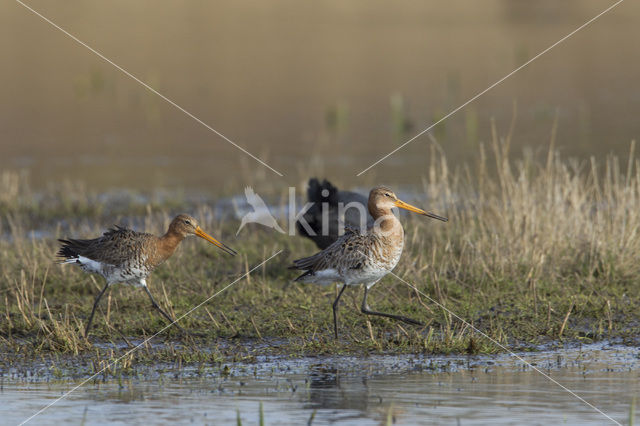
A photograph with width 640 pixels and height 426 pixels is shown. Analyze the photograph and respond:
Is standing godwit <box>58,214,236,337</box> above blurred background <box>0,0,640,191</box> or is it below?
below

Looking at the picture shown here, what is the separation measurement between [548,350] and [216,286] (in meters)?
3.29

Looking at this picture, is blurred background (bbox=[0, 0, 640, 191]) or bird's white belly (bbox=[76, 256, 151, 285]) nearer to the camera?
bird's white belly (bbox=[76, 256, 151, 285])

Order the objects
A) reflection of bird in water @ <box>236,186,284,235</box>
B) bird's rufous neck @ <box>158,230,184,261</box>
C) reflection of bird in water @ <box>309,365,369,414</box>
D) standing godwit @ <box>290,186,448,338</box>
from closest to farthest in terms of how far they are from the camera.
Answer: reflection of bird in water @ <box>309,365,369,414</box>
standing godwit @ <box>290,186,448,338</box>
bird's rufous neck @ <box>158,230,184,261</box>
reflection of bird in water @ <box>236,186,284,235</box>

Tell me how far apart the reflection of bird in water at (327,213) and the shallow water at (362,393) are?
107 inches

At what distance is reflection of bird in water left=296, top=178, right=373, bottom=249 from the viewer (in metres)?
10.0

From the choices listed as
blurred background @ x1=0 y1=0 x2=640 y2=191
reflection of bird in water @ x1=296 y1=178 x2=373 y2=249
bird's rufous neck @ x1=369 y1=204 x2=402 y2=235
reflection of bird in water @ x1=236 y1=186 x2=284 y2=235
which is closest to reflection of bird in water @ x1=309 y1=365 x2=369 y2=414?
bird's rufous neck @ x1=369 y1=204 x2=402 y2=235

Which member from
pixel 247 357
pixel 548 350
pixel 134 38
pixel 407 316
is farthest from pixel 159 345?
pixel 134 38

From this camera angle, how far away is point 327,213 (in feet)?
33.1

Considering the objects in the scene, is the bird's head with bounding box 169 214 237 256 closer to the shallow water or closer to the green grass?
the green grass

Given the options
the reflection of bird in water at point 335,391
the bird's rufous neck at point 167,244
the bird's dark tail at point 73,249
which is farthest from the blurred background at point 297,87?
the reflection of bird in water at point 335,391

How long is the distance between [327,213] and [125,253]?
255 cm

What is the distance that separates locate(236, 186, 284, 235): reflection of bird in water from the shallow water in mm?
4827

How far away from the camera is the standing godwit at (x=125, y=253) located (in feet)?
26.8

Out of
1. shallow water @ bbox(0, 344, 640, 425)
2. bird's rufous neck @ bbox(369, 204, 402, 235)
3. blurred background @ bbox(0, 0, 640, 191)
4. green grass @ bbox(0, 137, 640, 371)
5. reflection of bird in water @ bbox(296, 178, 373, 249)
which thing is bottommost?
shallow water @ bbox(0, 344, 640, 425)
